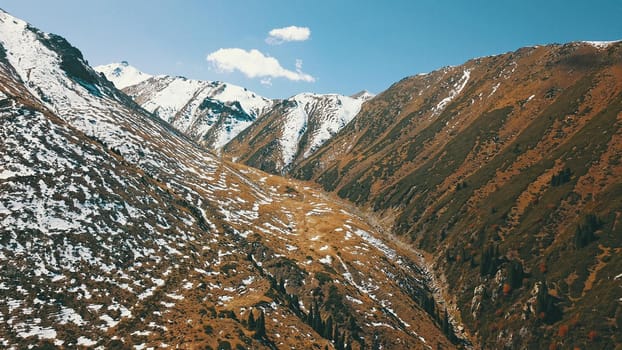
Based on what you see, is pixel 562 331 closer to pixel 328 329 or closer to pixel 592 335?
pixel 592 335

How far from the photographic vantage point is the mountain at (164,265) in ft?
251

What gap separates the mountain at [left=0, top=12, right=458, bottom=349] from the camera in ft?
251

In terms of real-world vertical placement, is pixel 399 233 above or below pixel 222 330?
above

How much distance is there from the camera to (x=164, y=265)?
3932 inches

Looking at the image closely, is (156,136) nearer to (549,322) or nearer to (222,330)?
(222,330)

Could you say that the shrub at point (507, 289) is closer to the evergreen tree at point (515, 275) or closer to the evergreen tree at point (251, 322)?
the evergreen tree at point (515, 275)

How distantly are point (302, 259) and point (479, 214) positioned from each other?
64378 millimetres

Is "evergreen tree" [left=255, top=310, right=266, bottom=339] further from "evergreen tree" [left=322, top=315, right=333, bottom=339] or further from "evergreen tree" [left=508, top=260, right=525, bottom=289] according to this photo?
"evergreen tree" [left=508, top=260, right=525, bottom=289]

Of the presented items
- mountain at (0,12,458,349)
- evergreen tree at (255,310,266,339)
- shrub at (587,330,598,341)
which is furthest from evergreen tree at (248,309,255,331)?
shrub at (587,330,598,341)

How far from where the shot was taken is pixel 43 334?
222ft

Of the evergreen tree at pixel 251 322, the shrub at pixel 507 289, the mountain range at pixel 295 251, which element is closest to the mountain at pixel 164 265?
the mountain range at pixel 295 251

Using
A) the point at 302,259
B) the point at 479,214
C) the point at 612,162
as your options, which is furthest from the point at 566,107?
the point at 302,259

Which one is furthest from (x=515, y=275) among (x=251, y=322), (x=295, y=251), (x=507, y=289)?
(x=251, y=322)

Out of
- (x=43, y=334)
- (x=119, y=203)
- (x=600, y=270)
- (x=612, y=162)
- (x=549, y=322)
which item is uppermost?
(x=612, y=162)
